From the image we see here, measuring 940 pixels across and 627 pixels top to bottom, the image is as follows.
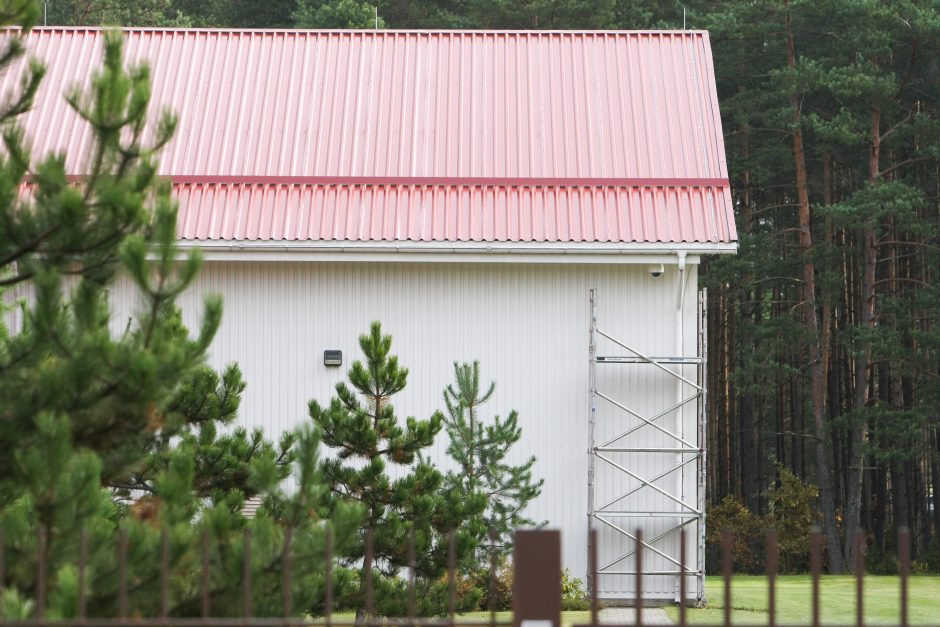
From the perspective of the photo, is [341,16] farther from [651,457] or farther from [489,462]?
[489,462]

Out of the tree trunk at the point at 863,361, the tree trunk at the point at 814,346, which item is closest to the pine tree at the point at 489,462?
the tree trunk at the point at 863,361

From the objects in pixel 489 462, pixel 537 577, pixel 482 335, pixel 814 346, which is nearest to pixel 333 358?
pixel 482 335

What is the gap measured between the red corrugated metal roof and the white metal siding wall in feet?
1.93

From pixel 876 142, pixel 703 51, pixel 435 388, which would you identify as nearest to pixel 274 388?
pixel 435 388

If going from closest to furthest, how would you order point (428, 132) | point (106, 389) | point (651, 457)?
point (106, 389) → point (651, 457) → point (428, 132)

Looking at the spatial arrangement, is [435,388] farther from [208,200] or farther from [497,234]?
[208,200]

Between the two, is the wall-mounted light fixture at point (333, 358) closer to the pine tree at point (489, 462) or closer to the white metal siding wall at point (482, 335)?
the white metal siding wall at point (482, 335)

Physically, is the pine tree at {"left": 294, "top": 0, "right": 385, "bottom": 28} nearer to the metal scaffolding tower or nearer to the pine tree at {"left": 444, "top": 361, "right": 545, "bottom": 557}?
the metal scaffolding tower

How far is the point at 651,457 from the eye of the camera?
1414 cm

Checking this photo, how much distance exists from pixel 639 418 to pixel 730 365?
70.2ft

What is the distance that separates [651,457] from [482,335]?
92.6 inches

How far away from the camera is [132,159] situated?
20.7ft

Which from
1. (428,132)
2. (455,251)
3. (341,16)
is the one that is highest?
(341,16)

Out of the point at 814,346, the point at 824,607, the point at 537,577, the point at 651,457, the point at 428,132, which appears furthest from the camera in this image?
the point at 814,346
